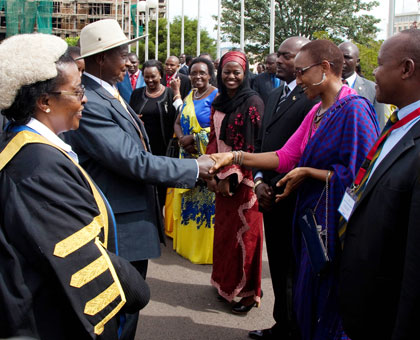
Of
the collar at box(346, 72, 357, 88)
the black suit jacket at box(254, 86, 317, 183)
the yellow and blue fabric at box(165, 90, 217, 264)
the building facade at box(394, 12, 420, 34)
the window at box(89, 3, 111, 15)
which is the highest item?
the window at box(89, 3, 111, 15)

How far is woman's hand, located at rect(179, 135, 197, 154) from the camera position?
567 cm

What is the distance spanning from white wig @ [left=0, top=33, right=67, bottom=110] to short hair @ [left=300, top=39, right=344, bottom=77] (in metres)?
1.63

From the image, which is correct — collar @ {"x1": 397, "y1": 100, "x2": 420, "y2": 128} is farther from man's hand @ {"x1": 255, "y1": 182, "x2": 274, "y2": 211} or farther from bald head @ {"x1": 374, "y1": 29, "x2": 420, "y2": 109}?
man's hand @ {"x1": 255, "y1": 182, "x2": 274, "y2": 211}

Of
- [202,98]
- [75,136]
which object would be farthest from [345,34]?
[75,136]

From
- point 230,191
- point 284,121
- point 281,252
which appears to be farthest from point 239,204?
point 284,121

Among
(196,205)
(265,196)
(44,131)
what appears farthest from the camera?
(196,205)

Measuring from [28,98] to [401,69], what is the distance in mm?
1600

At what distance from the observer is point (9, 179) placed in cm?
190


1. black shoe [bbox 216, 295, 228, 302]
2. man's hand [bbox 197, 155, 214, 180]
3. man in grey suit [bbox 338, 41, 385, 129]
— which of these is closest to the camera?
man's hand [bbox 197, 155, 214, 180]

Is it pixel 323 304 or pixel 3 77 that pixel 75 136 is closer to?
pixel 3 77

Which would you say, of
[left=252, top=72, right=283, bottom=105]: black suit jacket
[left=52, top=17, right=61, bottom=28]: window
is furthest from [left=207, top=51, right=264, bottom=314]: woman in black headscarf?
[left=52, top=17, right=61, bottom=28]: window

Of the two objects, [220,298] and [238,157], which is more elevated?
[238,157]

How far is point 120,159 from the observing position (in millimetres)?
2953

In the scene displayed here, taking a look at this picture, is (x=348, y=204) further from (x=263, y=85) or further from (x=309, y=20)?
(x=309, y=20)
